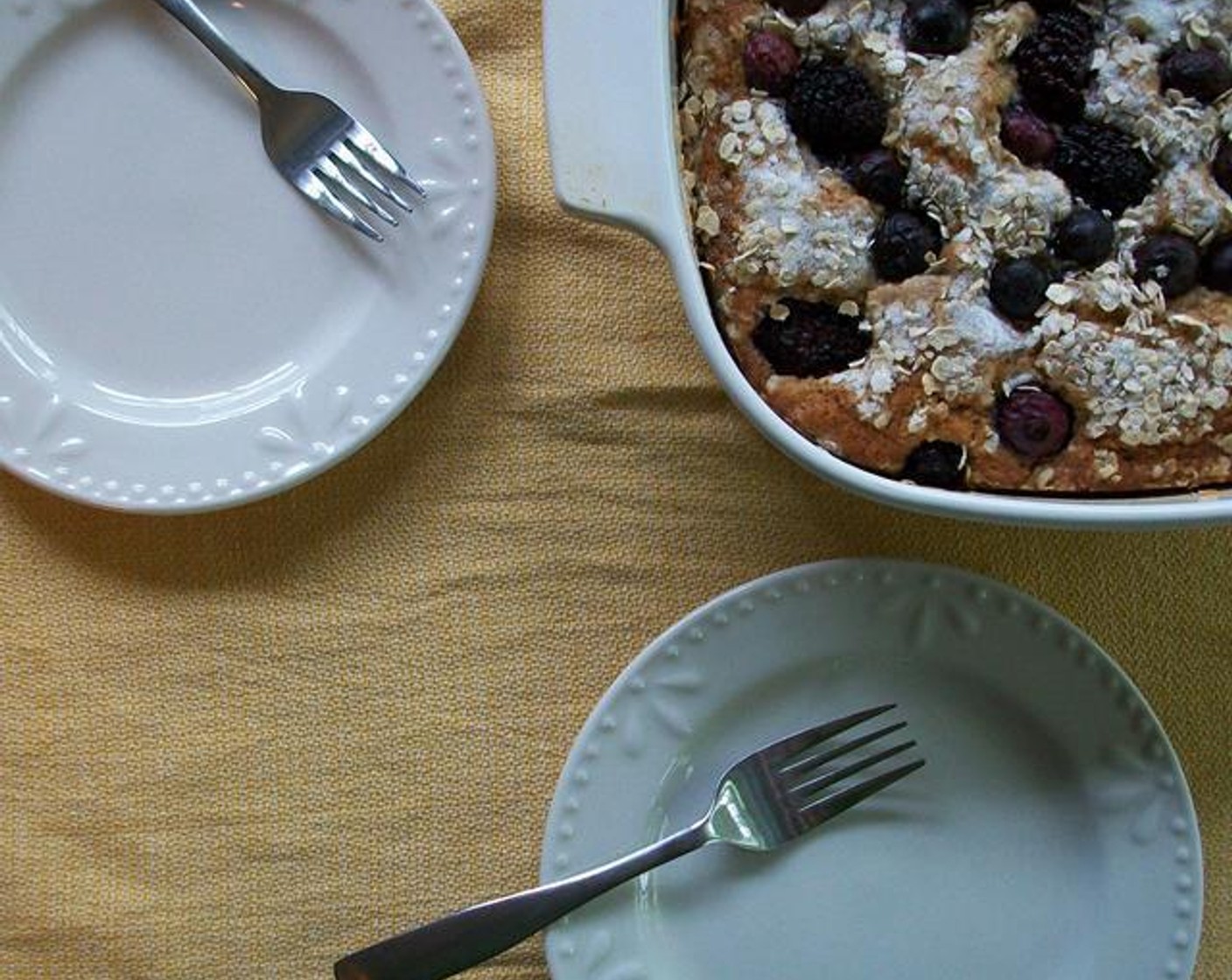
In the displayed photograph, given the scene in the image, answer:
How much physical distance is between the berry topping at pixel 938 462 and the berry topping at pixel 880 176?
181 millimetres

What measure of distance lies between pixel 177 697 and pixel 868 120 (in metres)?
0.76

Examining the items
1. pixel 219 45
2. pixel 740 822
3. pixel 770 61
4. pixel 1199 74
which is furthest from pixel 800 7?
pixel 740 822

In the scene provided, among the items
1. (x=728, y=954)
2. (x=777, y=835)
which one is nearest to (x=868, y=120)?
(x=777, y=835)

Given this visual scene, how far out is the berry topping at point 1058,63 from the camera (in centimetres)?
105

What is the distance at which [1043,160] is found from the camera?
1.07m

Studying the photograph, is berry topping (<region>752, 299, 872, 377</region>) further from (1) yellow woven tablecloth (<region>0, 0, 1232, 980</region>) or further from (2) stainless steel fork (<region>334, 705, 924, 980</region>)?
(2) stainless steel fork (<region>334, 705, 924, 980</region>)

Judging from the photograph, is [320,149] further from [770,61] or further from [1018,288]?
[1018,288]

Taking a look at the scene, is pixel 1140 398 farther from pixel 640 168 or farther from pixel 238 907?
pixel 238 907

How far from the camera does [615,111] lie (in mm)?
1026

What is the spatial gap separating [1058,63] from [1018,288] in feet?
0.55

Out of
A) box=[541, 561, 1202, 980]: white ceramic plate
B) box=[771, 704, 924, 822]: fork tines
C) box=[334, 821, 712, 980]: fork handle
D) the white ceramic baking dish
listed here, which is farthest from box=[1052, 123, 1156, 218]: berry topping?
box=[334, 821, 712, 980]: fork handle

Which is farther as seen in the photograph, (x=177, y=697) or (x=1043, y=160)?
(x=177, y=697)

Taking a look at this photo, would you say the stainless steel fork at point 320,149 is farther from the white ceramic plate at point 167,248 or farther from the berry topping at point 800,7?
the berry topping at point 800,7

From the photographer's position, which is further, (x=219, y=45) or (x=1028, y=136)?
(x=219, y=45)
